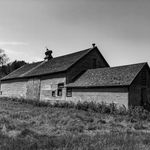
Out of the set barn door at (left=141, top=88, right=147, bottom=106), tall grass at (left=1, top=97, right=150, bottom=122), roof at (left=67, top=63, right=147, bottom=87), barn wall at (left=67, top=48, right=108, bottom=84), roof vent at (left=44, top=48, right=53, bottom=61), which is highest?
roof vent at (left=44, top=48, right=53, bottom=61)

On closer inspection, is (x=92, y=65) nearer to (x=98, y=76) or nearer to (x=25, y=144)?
(x=98, y=76)

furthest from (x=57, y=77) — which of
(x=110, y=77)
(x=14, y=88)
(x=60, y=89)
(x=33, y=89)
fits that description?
(x=14, y=88)

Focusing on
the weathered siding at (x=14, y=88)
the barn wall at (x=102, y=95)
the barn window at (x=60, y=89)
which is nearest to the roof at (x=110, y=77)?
the barn wall at (x=102, y=95)

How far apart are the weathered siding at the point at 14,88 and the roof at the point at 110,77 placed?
1164cm

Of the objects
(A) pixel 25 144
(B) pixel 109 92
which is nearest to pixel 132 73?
(B) pixel 109 92

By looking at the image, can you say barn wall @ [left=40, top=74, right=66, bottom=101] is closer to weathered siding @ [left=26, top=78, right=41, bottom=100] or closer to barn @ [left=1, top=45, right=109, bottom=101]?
barn @ [left=1, top=45, right=109, bottom=101]

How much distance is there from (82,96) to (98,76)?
283 cm

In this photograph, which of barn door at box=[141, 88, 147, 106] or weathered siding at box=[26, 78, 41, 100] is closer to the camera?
barn door at box=[141, 88, 147, 106]

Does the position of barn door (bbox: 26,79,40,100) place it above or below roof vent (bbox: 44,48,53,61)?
below

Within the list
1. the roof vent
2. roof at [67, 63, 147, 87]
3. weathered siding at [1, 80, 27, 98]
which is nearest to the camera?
roof at [67, 63, 147, 87]

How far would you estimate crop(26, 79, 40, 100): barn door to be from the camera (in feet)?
91.4

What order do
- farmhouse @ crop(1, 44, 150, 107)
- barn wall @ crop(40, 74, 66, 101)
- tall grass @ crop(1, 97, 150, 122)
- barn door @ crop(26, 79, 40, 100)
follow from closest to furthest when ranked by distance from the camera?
tall grass @ crop(1, 97, 150, 122) < farmhouse @ crop(1, 44, 150, 107) < barn wall @ crop(40, 74, 66, 101) < barn door @ crop(26, 79, 40, 100)

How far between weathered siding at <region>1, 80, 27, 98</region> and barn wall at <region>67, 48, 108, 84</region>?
1029cm

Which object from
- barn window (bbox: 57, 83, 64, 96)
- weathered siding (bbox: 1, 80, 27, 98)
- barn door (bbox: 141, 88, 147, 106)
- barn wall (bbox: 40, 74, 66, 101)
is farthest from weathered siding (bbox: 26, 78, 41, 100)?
barn door (bbox: 141, 88, 147, 106)
